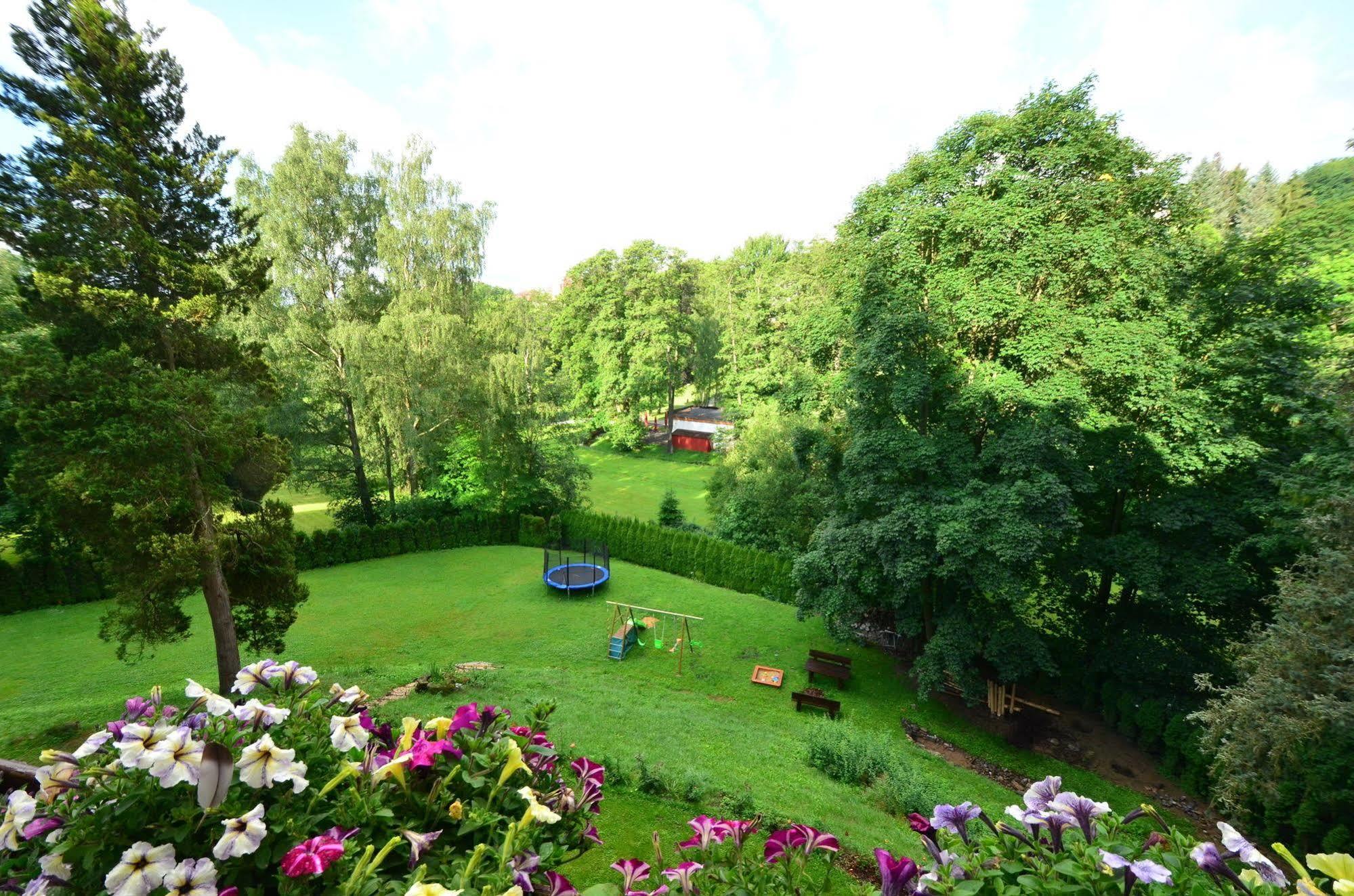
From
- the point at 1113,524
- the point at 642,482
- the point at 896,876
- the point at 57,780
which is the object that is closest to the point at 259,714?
the point at 57,780

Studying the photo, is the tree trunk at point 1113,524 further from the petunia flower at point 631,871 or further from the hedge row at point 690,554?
the petunia flower at point 631,871

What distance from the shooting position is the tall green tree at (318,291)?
19062 mm

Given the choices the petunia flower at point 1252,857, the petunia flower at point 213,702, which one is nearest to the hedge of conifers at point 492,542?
the petunia flower at point 1252,857

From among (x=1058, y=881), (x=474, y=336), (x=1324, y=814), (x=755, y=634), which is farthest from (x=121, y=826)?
(x=474, y=336)

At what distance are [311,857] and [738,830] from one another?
4.82ft

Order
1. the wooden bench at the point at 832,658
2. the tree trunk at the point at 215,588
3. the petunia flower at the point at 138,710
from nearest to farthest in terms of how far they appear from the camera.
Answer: the petunia flower at the point at 138,710 → the tree trunk at the point at 215,588 → the wooden bench at the point at 832,658

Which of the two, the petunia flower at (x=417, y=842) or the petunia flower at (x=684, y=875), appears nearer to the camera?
the petunia flower at (x=417, y=842)

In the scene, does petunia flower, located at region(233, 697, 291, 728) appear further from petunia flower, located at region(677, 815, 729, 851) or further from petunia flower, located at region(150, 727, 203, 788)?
petunia flower, located at region(677, 815, 729, 851)

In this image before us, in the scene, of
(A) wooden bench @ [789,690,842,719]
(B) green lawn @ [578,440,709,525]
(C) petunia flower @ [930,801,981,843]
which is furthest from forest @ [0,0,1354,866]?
(B) green lawn @ [578,440,709,525]

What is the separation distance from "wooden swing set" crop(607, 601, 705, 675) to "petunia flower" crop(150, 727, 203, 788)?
1220 cm

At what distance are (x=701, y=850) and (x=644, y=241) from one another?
4309cm

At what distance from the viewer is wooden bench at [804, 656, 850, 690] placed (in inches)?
527

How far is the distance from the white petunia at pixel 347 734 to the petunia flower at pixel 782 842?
1.58 m

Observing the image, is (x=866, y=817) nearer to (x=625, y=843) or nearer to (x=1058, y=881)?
(x=625, y=843)
